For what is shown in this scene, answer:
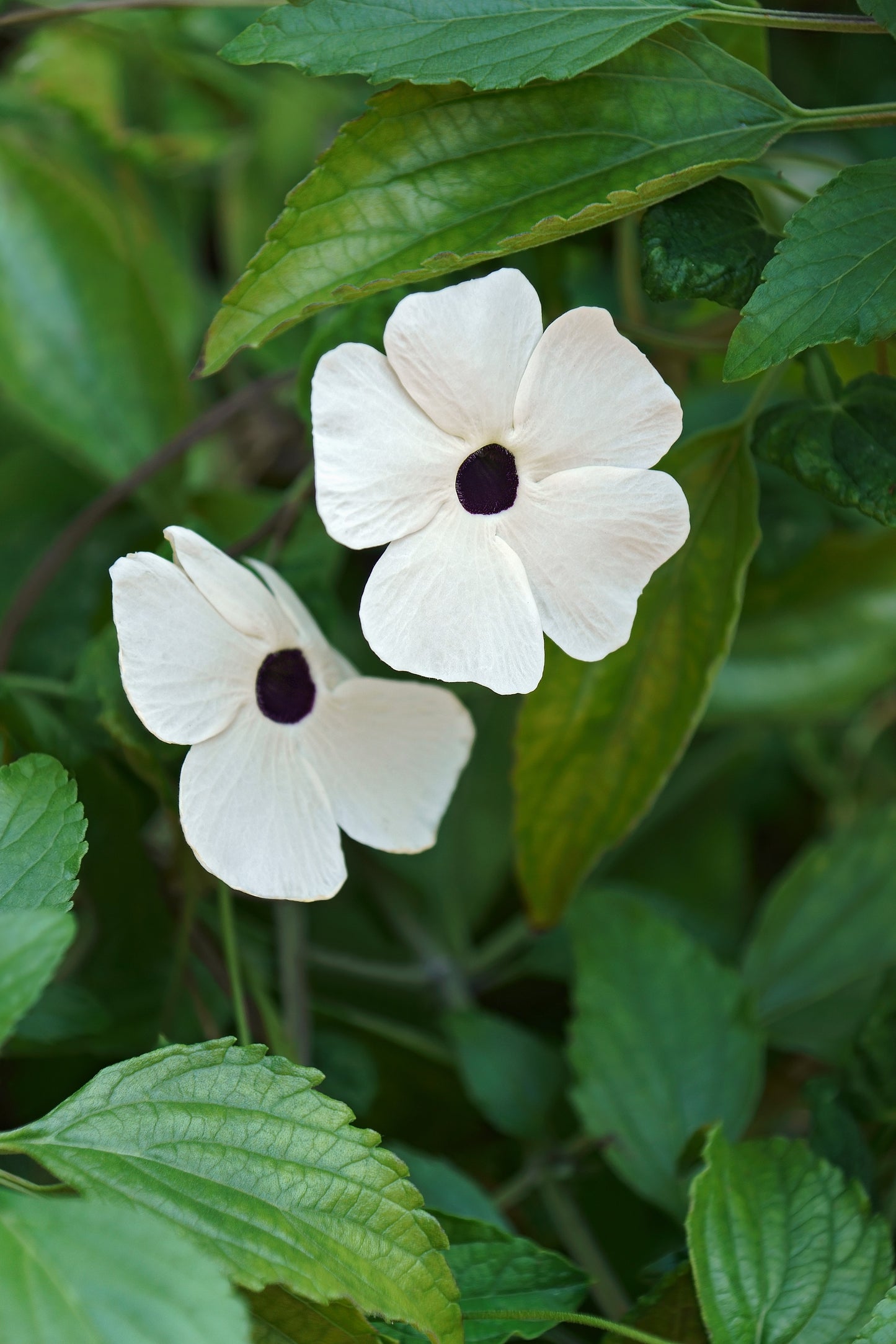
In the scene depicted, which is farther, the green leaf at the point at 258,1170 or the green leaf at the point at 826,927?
the green leaf at the point at 826,927

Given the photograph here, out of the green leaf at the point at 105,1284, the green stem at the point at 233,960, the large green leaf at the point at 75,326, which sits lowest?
the green leaf at the point at 105,1284

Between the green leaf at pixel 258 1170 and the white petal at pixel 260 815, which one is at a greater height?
the white petal at pixel 260 815

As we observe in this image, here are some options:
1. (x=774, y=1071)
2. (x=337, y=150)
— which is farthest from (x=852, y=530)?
(x=337, y=150)

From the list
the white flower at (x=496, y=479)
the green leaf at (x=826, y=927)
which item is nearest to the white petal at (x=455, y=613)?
the white flower at (x=496, y=479)

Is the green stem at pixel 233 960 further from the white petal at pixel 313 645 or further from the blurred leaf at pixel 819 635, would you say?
the blurred leaf at pixel 819 635

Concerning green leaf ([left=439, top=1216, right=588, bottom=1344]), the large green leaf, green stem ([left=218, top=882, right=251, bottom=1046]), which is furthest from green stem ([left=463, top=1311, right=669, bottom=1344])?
the large green leaf

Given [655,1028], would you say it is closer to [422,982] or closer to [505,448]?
[422,982]
